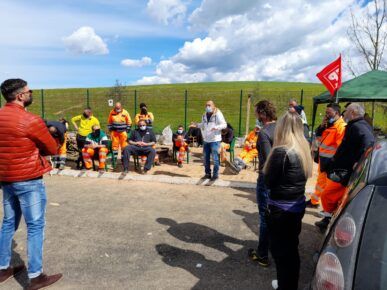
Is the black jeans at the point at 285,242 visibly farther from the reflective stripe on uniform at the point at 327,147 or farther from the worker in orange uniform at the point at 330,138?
the reflective stripe on uniform at the point at 327,147

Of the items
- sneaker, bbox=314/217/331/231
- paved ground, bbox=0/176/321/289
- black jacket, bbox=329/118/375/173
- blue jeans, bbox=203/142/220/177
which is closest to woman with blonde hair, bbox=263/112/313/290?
paved ground, bbox=0/176/321/289

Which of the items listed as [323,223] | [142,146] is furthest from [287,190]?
[142,146]

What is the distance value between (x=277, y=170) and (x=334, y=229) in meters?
1.12

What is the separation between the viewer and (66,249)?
13.7 ft

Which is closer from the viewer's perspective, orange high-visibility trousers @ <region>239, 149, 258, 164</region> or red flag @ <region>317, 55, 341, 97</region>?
red flag @ <region>317, 55, 341, 97</region>

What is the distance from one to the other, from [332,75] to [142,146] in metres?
4.87

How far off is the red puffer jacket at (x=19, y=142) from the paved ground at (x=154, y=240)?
3.96ft

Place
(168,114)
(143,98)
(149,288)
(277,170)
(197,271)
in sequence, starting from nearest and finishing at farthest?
(277,170)
(149,288)
(197,271)
(143,98)
(168,114)

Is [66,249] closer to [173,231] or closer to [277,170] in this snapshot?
[173,231]

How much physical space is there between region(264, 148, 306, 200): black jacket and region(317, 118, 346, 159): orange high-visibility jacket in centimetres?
254

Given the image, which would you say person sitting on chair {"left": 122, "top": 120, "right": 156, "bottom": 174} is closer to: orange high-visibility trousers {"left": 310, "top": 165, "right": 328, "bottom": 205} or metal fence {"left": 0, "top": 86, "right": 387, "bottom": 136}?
orange high-visibility trousers {"left": 310, "top": 165, "right": 328, "bottom": 205}

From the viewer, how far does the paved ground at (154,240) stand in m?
3.54

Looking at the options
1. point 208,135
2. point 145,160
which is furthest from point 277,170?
point 145,160

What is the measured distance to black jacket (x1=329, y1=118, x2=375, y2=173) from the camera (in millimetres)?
4195
